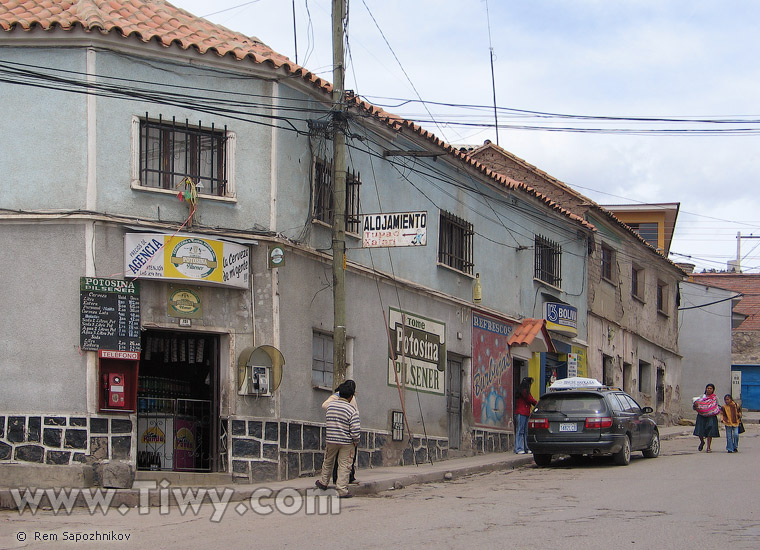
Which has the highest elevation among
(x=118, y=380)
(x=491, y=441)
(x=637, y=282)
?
(x=637, y=282)

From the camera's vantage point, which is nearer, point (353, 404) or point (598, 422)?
point (353, 404)

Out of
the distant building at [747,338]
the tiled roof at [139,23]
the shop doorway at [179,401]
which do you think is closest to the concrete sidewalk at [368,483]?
the shop doorway at [179,401]

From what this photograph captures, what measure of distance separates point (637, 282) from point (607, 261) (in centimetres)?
319

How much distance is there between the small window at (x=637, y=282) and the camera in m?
32.4

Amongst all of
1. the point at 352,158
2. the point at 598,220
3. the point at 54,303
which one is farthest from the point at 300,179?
the point at 598,220

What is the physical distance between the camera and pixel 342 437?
13.4m

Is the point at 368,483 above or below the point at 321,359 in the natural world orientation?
Answer: below

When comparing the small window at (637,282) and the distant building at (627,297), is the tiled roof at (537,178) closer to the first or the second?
the distant building at (627,297)

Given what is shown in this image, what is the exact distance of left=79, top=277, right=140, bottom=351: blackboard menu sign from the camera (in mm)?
14016

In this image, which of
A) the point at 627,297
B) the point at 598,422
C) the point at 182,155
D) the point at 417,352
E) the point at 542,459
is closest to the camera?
the point at 182,155

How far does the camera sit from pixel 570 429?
58.6 ft

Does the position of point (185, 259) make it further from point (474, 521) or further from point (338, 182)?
point (474, 521)

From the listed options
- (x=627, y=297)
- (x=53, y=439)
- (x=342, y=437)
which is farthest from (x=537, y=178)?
(x=53, y=439)

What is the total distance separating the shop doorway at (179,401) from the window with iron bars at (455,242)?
6.89 meters
